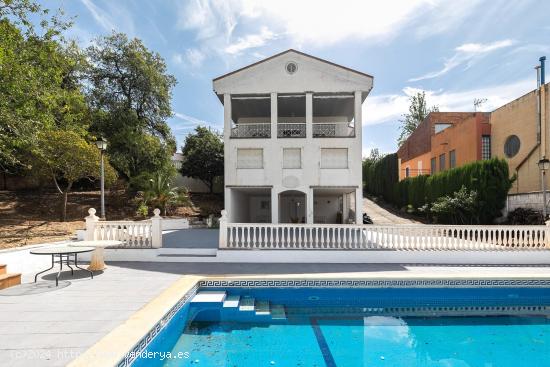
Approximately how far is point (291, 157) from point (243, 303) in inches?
415

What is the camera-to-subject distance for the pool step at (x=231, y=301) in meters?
6.92

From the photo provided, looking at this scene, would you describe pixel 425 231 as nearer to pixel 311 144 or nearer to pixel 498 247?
pixel 498 247

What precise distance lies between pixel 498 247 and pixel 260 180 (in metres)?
10.8

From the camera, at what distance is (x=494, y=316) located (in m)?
7.18

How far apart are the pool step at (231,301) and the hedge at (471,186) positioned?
55.9 ft

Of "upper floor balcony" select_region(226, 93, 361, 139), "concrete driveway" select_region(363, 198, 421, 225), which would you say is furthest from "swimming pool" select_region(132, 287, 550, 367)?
"concrete driveway" select_region(363, 198, 421, 225)

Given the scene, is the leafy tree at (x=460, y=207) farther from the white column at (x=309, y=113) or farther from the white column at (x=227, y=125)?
the white column at (x=227, y=125)

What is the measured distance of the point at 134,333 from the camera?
460cm

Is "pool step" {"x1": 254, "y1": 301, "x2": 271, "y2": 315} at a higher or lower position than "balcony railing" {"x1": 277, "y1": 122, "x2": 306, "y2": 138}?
lower

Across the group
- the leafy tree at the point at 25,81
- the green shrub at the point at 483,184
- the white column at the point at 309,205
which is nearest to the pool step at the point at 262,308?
the white column at the point at 309,205

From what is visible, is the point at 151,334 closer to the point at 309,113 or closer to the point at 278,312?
the point at 278,312

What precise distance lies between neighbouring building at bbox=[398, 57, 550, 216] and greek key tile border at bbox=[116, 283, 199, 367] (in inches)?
628

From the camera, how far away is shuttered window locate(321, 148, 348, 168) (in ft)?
54.5

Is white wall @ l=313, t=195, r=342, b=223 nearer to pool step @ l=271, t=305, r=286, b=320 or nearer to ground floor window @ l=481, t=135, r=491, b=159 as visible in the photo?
ground floor window @ l=481, t=135, r=491, b=159
